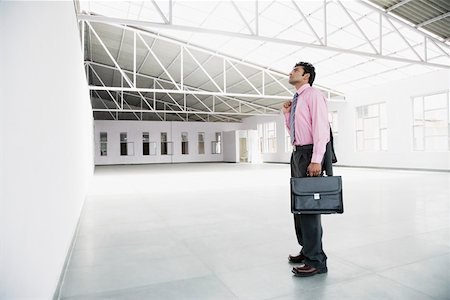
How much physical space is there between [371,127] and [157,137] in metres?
20.6

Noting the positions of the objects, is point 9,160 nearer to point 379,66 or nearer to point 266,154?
point 379,66

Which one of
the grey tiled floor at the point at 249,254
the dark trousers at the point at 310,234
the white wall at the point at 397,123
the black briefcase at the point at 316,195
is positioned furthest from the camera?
the white wall at the point at 397,123

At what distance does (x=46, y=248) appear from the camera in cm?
208

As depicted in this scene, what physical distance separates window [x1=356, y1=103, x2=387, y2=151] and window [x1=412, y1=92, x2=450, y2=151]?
6.15 ft

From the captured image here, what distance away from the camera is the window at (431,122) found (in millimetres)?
15184

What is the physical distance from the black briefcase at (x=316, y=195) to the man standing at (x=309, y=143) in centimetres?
10

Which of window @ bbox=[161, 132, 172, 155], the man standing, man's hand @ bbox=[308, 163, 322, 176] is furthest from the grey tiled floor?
window @ bbox=[161, 132, 172, 155]

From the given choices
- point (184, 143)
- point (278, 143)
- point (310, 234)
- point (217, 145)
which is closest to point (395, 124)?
point (278, 143)

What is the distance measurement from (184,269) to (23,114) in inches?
80.3

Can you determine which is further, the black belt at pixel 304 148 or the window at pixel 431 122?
the window at pixel 431 122

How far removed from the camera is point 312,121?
2924 millimetres

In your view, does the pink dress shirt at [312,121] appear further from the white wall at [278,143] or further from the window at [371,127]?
the white wall at [278,143]

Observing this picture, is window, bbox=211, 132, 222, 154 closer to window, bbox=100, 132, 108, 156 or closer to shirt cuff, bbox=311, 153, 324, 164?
window, bbox=100, 132, 108, 156

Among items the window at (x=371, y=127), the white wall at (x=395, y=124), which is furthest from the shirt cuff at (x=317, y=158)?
the window at (x=371, y=127)
